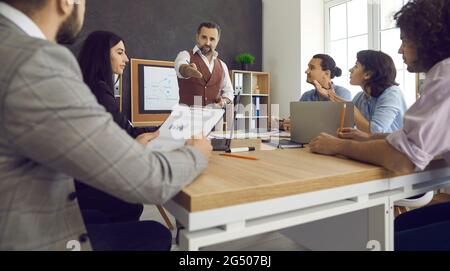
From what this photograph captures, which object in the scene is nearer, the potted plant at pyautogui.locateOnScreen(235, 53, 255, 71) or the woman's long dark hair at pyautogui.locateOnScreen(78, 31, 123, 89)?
the woman's long dark hair at pyautogui.locateOnScreen(78, 31, 123, 89)

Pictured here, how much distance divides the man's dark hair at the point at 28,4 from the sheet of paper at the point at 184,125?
18.9 inches

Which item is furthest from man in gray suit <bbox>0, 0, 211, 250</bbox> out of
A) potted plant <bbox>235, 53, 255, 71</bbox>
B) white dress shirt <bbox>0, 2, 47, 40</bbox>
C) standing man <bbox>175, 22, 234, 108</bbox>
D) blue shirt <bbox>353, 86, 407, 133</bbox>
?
potted plant <bbox>235, 53, 255, 71</bbox>

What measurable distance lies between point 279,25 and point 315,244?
4.03 m

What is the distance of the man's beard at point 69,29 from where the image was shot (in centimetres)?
73

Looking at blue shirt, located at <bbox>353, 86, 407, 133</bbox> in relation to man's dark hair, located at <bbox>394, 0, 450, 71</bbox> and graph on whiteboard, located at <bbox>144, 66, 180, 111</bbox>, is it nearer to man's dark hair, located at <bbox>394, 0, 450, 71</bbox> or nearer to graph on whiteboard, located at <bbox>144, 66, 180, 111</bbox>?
man's dark hair, located at <bbox>394, 0, 450, 71</bbox>

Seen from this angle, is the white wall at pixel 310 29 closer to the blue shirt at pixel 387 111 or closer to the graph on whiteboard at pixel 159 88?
the graph on whiteboard at pixel 159 88

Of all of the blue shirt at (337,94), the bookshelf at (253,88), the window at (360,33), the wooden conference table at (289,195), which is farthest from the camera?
the bookshelf at (253,88)

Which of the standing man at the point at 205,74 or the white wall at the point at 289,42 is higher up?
the white wall at the point at 289,42

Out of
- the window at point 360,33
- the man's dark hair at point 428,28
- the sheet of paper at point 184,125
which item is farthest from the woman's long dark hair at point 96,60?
the window at point 360,33

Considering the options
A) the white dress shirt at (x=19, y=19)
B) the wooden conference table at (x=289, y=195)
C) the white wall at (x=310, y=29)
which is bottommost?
the wooden conference table at (x=289, y=195)

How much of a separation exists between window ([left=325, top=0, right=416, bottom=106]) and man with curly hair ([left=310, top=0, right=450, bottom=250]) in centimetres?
281

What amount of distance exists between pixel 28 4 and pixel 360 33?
4.22m

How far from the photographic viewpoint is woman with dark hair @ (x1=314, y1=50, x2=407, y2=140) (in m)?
1.92

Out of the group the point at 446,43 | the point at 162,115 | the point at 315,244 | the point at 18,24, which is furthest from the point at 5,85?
the point at 162,115
